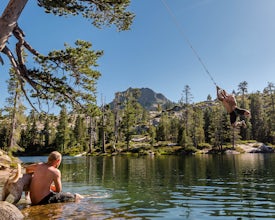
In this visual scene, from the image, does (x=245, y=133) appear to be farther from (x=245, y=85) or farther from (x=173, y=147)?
(x=245, y=85)

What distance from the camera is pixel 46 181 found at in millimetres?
9328

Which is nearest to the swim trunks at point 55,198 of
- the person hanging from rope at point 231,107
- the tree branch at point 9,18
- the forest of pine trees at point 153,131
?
the tree branch at point 9,18

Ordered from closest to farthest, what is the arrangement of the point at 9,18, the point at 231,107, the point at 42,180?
1. the point at 42,180
2. the point at 9,18
3. the point at 231,107

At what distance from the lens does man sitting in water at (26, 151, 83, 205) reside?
9.20 metres

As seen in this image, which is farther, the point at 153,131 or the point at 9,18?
the point at 153,131

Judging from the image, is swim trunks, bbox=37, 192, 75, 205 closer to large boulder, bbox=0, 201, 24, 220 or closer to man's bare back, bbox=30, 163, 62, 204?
Answer: man's bare back, bbox=30, 163, 62, 204

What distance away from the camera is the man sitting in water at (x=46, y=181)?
9.20 m

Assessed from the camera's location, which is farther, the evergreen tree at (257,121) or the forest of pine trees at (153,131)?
the evergreen tree at (257,121)

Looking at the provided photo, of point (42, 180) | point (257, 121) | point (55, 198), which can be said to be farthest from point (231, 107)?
point (257, 121)

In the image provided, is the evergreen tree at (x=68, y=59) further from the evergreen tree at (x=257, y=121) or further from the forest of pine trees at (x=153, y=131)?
the evergreen tree at (x=257, y=121)

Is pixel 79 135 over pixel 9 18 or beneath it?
over

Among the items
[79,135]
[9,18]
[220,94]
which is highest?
[79,135]

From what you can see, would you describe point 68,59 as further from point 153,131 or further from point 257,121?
point 257,121

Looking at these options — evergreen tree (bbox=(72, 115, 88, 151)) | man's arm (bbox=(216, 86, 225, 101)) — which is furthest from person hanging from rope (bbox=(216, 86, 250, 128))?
evergreen tree (bbox=(72, 115, 88, 151))
